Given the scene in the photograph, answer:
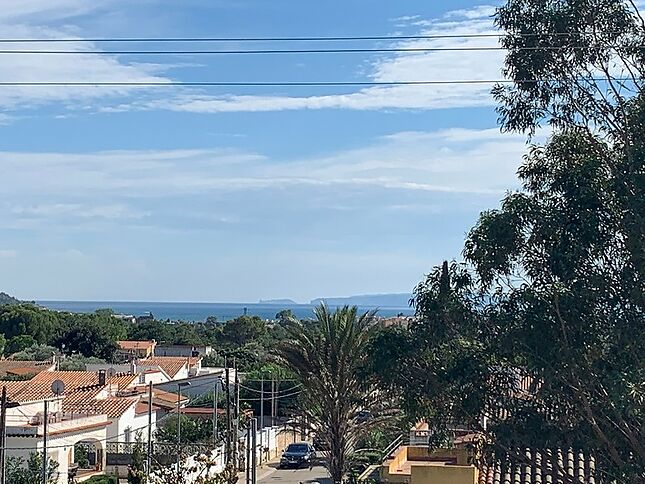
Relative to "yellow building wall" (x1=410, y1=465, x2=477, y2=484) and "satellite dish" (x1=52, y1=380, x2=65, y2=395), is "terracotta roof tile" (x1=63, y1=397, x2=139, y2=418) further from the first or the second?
"yellow building wall" (x1=410, y1=465, x2=477, y2=484)

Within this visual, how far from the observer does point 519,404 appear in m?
13.7

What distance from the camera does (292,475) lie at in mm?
41062

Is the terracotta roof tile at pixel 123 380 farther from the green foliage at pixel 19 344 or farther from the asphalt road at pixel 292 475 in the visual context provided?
the green foliage at pixel 19 344

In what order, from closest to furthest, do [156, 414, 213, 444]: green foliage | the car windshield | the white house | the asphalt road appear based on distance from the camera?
the white house, the asphalt road, [156, 414, 213, 444]: green foliage, the car windshield

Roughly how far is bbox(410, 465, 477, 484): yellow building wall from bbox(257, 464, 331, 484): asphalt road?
2249 cm

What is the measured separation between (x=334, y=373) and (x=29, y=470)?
12887 millimetres

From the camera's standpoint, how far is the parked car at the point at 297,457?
1708 inches

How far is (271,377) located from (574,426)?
42991 mm

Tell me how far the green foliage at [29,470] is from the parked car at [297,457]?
44.6ft

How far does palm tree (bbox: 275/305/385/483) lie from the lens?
23.5 m

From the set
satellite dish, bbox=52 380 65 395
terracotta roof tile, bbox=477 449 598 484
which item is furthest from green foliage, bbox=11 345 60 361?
terracotta roof tile, bbox=477 449 598 484

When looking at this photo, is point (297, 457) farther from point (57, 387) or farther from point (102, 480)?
point (102, 480)

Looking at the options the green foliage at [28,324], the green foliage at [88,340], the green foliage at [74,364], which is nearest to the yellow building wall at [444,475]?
the green foliage at [74,364]

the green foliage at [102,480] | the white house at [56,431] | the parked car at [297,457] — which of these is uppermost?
the white house at [56,431]
